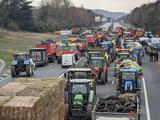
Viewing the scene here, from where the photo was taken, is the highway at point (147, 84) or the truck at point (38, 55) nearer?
the highway at point (147, 84)

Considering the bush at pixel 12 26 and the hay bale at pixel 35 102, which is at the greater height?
the hay bale at pixel 35 102

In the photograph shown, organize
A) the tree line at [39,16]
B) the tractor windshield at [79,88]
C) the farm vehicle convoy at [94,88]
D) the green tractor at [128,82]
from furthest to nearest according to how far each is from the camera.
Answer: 1. the tree line at [39,16]
2. the green tractor at [128,82]
3. the tractor windshield at [79,88]
4. the farm vehicle convoy at [94,88]

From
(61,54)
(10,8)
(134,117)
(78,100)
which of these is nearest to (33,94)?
(134,117)

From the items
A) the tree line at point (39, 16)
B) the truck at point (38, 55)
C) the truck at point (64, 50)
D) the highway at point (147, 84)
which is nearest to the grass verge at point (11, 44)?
the truck at point (38, 55)

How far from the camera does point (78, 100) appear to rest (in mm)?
26250

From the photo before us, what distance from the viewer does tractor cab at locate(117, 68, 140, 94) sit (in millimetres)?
33344

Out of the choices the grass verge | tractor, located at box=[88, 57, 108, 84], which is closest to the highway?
tractor, located at box=[88, 57, 108, 84]

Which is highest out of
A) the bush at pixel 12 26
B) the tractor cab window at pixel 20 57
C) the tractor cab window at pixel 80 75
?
the tractor cab window at pixel 80 75

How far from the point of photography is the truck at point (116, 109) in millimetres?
21797

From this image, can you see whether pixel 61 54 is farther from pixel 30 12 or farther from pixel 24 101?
pixel 30 12

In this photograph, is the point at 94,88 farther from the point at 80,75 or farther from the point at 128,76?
the point at 128,76

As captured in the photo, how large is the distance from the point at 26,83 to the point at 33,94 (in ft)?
9.05

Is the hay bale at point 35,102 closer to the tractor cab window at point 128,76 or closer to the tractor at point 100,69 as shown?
the tractor cab window at point 128,76

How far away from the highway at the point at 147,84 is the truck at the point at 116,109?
367 centimetres
